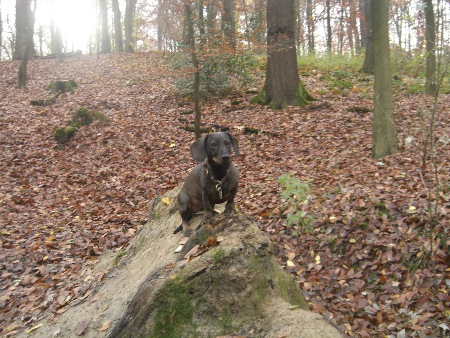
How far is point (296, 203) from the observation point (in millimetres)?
7258

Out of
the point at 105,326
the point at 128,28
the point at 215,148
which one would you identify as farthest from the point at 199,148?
the point at 128,28

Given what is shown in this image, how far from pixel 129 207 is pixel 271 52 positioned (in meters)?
6.83

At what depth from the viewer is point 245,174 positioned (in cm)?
971

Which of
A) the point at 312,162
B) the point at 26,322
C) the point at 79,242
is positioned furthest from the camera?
the point at 312,162

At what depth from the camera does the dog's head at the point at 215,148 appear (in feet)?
14.9

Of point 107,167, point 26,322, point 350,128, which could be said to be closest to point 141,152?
point 107,167

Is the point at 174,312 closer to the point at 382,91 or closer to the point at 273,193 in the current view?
the point at 273,193

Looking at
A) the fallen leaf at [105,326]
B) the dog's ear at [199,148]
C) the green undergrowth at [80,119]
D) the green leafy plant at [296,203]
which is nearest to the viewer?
the fallen leaf at [105,326]

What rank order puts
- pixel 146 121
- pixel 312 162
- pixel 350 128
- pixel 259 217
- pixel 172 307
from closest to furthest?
pixel 172 307 < pixel 259 217 < pixel 312 162 < pixel 350 128 < pixel 146 121

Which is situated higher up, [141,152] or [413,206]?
[141,152]

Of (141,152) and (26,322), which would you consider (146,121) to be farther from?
(26,322)

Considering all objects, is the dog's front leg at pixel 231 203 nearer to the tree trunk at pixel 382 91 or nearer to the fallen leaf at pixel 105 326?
the fallen leaf at pixel 105 326

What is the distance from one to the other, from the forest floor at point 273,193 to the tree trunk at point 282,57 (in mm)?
740

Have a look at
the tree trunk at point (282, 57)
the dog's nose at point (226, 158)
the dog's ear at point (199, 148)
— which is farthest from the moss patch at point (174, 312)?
the tree trunk at point (282, 57)
